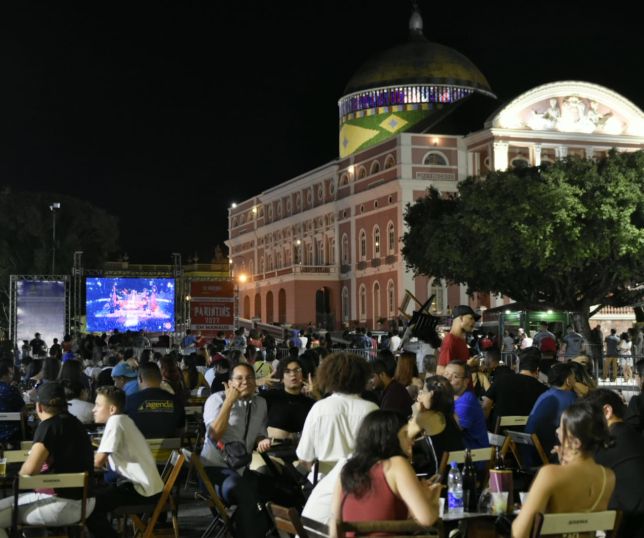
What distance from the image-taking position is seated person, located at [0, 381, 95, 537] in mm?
8156

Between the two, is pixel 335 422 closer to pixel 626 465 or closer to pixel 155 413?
pixel 626 465

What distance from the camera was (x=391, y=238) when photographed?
6375 cm

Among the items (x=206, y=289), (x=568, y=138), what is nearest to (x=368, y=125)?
(x=568, y=138)

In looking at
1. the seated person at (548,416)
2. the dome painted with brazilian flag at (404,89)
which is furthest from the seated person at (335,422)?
the dome painted with brazilian flag at (404,89)

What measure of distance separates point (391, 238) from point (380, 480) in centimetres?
5767

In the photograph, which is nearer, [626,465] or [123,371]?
[626,465]

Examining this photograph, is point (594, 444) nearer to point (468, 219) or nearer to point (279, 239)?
point (468, 219)

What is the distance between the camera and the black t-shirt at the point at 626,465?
6.93 metres

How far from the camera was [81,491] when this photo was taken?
8.20 m

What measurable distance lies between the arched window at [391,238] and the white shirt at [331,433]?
5501cm

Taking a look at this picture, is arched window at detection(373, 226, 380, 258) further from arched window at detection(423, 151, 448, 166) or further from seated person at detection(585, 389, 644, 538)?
seated person at detection(585, 389, 644, 538)

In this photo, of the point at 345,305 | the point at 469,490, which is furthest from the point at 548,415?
the point at 345,305

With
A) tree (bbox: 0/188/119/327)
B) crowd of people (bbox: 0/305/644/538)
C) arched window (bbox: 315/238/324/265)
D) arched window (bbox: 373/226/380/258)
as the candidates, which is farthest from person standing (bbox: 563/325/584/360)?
arched window (bbox: 315/238/324/265)

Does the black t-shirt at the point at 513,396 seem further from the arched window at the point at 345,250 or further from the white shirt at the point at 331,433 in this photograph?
the arched window at the point at 345,250
